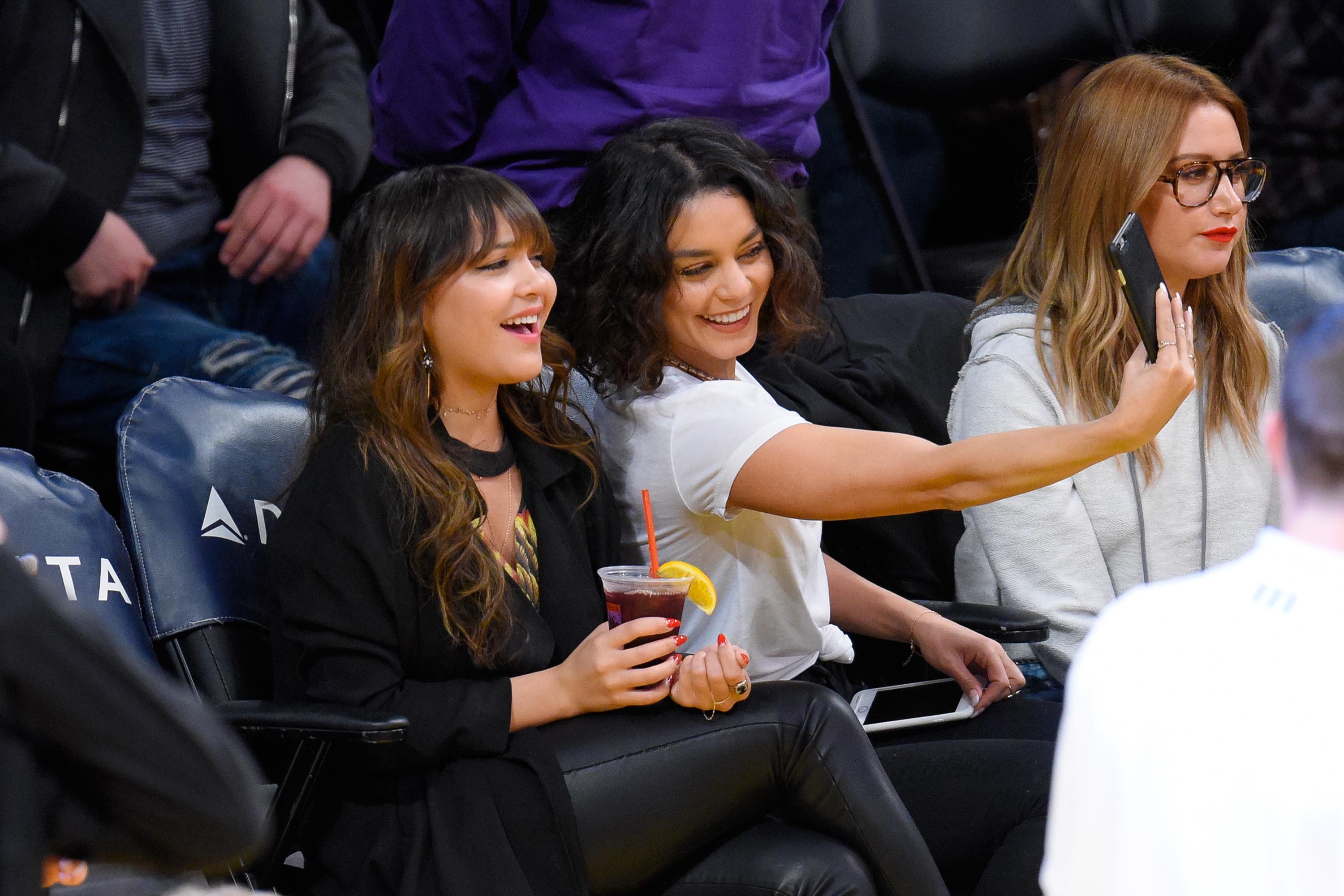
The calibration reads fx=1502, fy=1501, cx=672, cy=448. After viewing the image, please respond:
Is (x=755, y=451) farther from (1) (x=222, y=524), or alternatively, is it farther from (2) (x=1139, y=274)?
(1) (x=222, y=524)

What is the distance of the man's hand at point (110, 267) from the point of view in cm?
262

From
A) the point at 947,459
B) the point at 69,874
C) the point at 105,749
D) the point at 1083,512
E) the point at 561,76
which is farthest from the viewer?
the point at 561,76

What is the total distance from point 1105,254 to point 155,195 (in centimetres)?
177

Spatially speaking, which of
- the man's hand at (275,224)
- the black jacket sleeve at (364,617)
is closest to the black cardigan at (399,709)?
the black jacket sleeve at (364,617)

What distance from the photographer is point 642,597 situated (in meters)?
1.75

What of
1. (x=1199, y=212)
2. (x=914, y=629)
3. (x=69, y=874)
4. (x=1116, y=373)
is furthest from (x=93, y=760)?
(x=1199, y=212)

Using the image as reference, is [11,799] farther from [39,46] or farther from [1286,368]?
[39,46]

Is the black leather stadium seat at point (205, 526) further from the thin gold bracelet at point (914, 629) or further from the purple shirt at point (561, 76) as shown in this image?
the thin gold bracelet at point (914, 629)

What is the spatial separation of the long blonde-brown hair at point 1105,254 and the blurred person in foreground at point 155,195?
4.32 ft

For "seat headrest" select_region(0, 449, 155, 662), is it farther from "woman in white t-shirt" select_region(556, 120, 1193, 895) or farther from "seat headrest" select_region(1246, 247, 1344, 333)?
"seat headrest" select_region(1246, 247, 1344, 333)

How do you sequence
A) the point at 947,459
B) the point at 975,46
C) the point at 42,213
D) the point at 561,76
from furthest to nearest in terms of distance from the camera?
1. the point at 975,46
2. the point at 42,213
3. the point at 561,76
4. the point at 947,459

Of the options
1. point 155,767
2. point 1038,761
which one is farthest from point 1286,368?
point 1038,761

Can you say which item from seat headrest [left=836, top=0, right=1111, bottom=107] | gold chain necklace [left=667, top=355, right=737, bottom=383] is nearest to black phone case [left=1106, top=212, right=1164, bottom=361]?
gold chain necklace [left=667, top=355, right=737, bottom=383]

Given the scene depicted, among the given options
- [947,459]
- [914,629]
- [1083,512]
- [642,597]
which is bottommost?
[914,629]
